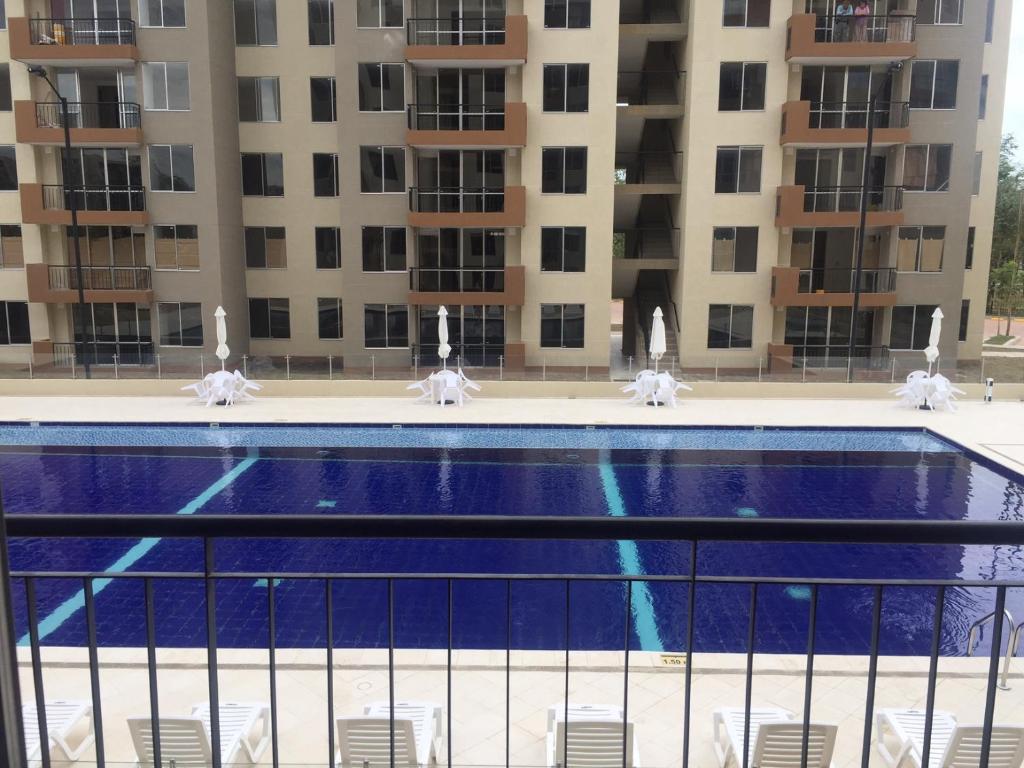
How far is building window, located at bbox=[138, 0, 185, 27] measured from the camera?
24.1m

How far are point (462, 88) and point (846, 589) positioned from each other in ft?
64.3

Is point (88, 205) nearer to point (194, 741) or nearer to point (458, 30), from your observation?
point (458, 30)

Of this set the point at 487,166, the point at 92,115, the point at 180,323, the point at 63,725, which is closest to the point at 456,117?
the point at 487,166

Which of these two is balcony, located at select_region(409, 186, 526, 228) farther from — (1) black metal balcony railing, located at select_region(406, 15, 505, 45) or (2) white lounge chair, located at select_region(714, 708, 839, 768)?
(2) white lounge chair, located at select_region(714, 708, 839, 768)

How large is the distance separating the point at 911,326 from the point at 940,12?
9455mm

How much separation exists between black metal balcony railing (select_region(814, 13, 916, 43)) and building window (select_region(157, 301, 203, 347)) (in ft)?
67.9

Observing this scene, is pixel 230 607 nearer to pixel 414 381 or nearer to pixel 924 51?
pixel 414 381

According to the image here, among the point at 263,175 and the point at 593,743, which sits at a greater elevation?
the point at 263,175

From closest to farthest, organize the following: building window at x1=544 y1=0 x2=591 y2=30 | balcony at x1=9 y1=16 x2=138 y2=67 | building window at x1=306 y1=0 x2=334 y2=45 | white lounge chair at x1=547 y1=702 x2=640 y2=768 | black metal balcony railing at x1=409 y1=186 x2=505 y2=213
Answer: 1. white lounge chair at x1=547 y1=702 x2=640 y2=768
2. balcony at x1=9 y1=16 x2=138 y2=67
3. building window at x1=544 y1=0 x2=591 y2=30
4. black metal balcony railing at x1=409 y1=186 x2=505 y2=213
5. building window at x1=306 y1=0 x2=334 y2=45

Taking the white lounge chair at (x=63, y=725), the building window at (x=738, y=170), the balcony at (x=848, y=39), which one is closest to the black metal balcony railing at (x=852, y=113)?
the balcony at (x=848, y=39)

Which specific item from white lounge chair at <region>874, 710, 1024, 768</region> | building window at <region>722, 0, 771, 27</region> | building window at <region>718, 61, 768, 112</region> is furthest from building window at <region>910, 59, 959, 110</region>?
white lounge chair at <region>874, 710, 1024, 768</region>

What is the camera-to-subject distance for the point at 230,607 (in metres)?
9.16

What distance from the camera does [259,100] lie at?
26.2 meters

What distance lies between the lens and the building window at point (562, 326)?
25281 mm
